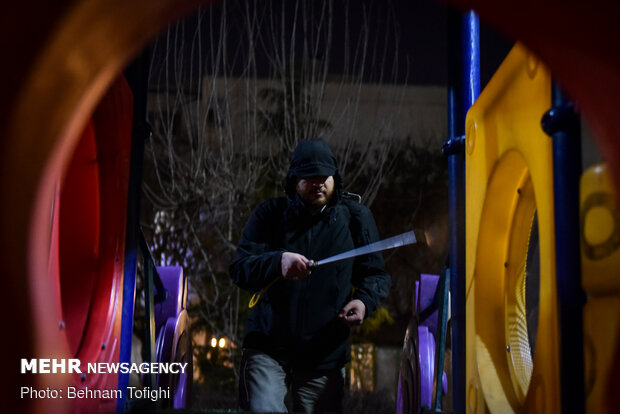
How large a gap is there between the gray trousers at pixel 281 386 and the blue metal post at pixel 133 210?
1.94 ft

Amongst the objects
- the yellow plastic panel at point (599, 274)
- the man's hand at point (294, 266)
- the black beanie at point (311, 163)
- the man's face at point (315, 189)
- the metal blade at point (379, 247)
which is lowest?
the yellow plastic panel at point (599, 274)

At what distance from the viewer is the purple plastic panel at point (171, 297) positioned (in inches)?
201

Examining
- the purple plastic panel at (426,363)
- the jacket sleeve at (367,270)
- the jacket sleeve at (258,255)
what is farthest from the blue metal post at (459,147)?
the purple plastic panel at (426,363)

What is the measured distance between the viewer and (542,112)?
7.52 feet

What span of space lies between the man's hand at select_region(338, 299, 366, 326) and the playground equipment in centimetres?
155

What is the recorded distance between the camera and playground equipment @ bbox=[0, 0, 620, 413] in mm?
1644

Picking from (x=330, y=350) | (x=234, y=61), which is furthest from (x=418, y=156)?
(x=330, y=350)

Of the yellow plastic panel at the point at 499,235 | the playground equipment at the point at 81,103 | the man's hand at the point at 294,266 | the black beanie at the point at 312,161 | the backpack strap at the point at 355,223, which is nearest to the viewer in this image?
the playground equipment at the point at 81,103

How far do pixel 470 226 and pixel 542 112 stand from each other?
109 centimetres

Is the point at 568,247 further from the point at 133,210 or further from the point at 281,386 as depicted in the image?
the point at 133,210

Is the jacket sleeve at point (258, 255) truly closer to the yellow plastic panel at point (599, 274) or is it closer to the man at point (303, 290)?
the man at point (303, 290)

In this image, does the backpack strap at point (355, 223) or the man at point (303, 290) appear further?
the backpack strap at point (355, 223)

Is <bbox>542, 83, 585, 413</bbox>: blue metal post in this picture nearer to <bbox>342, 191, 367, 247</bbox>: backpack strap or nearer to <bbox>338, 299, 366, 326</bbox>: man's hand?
<bbox>338, 299, 366, 326</bbox>: man's hand

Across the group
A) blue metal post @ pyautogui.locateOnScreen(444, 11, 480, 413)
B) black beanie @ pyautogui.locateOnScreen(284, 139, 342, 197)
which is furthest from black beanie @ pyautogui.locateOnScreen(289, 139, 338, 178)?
blue metal post @ pyautogui.locateOnScreen(444, 11, 480, 413)
